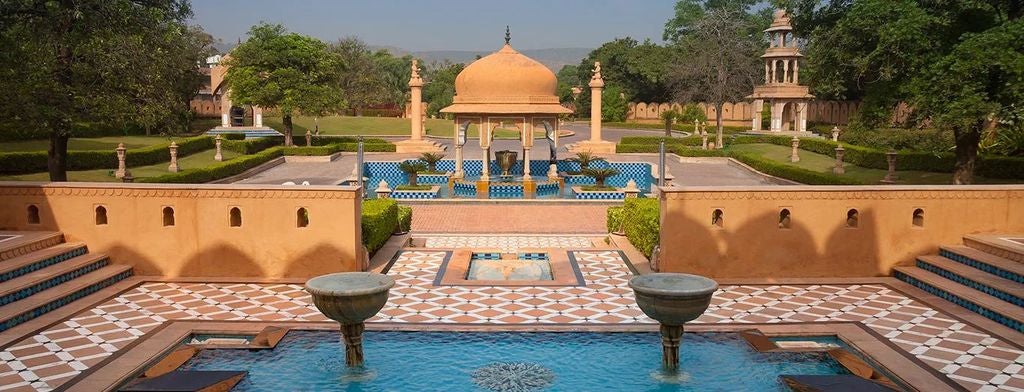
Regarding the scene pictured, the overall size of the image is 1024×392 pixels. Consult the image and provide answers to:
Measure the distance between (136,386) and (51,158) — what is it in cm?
1478

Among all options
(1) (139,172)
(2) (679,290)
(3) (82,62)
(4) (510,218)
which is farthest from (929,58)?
(1) (139,172)

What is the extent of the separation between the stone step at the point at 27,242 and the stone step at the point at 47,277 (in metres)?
0.44

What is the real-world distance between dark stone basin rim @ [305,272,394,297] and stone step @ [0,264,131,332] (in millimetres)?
3940

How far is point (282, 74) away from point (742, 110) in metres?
37.2

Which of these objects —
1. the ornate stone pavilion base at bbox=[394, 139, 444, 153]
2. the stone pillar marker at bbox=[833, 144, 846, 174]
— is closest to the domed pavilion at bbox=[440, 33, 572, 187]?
the stone pillar marker at bbox=[833, 144, 846, 174]

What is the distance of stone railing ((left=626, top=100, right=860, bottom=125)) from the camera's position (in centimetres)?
5244

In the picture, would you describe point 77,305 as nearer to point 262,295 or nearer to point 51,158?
point 262,295

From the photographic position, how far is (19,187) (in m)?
11.6

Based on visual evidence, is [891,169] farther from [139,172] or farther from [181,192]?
[139,172]

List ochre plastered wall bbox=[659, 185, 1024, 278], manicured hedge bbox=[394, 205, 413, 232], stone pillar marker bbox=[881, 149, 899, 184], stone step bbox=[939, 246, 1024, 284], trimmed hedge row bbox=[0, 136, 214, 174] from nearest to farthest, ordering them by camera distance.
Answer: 1. stone step bbox=[939, 246, 1024, 284]
2. ochre plastered wall bbox=[659, 185, 1024, 278]
3. manicured hedge bbox=[394, 205, 413, 232]
4. stone pillar marker bbox=[881, 149, 899, 184]
5. trimmed hedge row bbox=[0, 136, 214, 174]

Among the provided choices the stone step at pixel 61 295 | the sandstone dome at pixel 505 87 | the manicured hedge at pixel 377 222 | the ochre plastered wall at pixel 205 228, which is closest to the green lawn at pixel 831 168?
the sandstone dome at pixel 505 87

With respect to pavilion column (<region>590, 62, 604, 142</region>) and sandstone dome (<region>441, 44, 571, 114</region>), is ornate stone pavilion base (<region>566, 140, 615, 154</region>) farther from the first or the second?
sandstone dome (<region>441, 44, 571, 114</region>)

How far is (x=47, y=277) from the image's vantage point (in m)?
9.92

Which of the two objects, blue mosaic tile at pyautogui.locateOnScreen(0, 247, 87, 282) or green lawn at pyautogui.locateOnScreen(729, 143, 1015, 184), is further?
green lawn at pyautogui.locateOnScreen(729, 143, 1015, 184)
